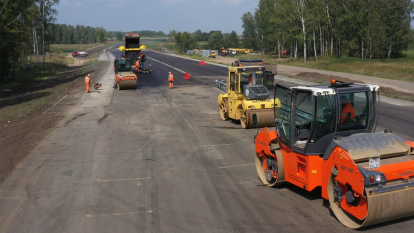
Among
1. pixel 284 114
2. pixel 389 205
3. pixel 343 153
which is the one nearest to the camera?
pixel 389 205

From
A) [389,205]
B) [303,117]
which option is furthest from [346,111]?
[389,205]

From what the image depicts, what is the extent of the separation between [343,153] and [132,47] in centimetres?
4257

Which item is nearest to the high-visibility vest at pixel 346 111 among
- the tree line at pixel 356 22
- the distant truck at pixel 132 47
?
the distant truck at pixel 132 47

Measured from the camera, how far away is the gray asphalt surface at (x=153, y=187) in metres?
7.41

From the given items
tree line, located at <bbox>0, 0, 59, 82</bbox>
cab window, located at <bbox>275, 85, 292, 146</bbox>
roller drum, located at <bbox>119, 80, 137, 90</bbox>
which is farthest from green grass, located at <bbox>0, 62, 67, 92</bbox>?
cab window, located at <bbox>275, 85, 292, 146</bbox>

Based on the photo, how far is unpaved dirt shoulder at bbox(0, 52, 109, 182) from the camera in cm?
1345

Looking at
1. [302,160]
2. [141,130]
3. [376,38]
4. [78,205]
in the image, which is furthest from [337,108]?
[376,38]

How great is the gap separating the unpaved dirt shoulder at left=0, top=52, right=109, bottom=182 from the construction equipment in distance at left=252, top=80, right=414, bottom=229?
7715 millimetres

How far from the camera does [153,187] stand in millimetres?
9531

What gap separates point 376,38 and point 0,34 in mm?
51121

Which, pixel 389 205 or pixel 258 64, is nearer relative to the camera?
pixel 389 205

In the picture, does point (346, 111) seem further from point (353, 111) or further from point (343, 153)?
point (343, 153)

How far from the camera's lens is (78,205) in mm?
8516

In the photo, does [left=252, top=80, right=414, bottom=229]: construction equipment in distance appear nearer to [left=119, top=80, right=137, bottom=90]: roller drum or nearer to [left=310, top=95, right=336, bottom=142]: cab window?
[left=310, top=95, right=336, bottom=142]: cab window
